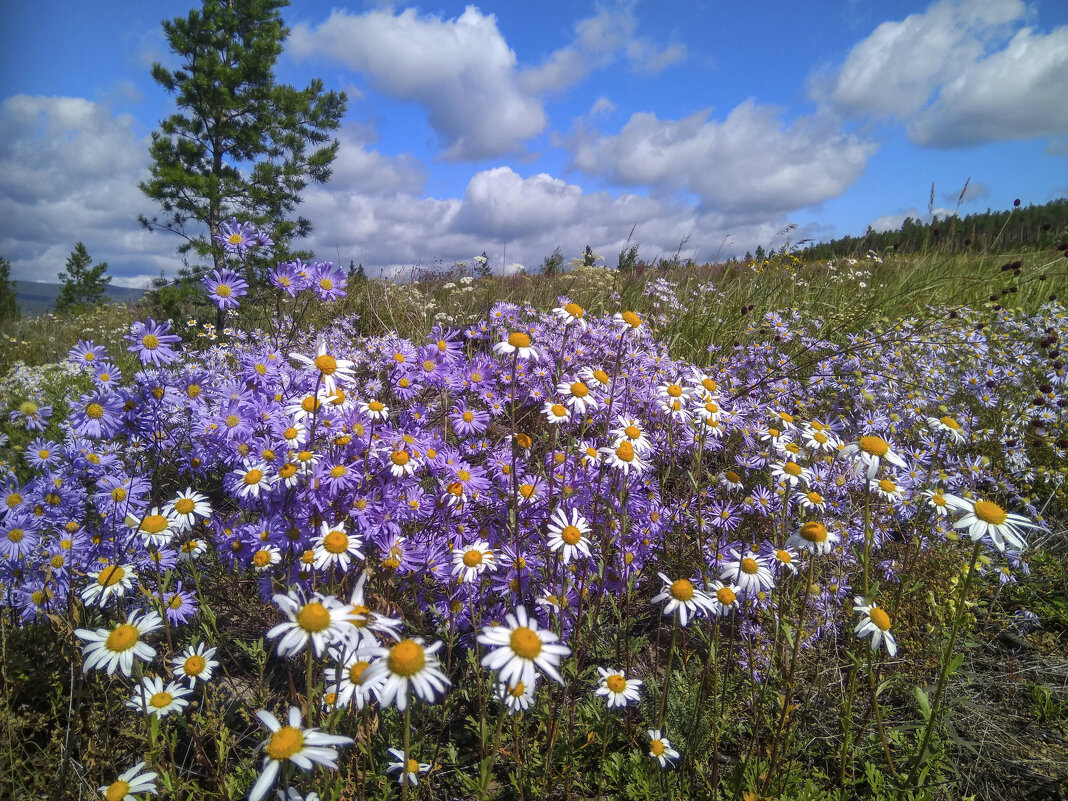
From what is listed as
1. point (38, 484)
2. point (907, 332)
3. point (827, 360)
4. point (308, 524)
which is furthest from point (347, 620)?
point (907, 332)

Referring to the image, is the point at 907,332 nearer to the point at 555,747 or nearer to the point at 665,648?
the point at 665,648

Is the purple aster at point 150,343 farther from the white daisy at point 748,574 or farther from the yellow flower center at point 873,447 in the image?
the yellow flower center at point 873,447

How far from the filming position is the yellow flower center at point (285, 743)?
34.8 inches

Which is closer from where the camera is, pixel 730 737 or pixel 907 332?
pixel 730 737

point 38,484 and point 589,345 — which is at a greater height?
point 589,345

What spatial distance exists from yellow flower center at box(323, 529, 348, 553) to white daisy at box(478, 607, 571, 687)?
64 cm

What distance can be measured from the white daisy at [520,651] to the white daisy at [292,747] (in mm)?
297

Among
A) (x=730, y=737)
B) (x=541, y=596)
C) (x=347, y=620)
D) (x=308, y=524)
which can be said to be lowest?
(x=730, y=737)

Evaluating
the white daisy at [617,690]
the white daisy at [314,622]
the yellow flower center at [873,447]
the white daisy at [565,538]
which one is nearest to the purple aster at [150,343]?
the white daisy at [314,622]

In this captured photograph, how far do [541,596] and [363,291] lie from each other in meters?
6.91

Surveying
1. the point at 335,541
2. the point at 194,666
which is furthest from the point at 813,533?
the point at 194,666

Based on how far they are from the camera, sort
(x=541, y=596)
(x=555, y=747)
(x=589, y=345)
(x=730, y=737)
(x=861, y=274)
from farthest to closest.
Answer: (x=861, y=274) < (x=589, y=345) < (x=541, y=596) < (x=730, y=737) < (x=555, y=747)

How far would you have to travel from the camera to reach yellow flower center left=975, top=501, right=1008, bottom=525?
4.50 ft

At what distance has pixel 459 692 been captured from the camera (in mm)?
1882
